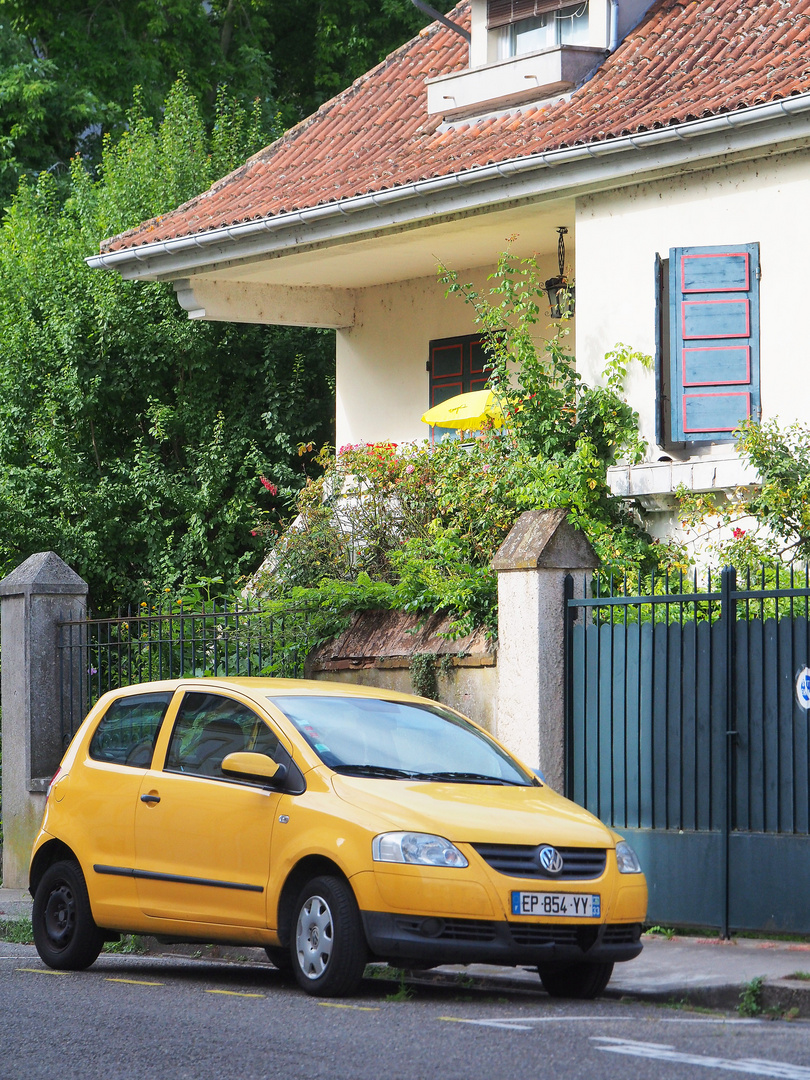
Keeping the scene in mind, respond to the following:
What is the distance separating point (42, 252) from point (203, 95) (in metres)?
9.00

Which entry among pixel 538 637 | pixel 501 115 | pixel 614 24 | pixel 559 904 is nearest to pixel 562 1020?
pixel 559 904

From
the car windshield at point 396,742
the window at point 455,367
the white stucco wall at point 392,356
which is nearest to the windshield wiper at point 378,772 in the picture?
the car windshield at point 396,742

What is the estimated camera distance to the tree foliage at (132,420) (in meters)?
18.4

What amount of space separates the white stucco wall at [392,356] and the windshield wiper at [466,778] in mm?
9493

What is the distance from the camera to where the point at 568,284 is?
15781 millimetres

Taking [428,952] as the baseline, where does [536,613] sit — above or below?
above

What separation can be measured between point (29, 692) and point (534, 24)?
8334mm

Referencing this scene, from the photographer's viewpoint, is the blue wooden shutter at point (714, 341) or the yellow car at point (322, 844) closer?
the yellow car at point (322, 844)

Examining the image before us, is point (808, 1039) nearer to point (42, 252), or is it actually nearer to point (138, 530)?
point (138, 530)

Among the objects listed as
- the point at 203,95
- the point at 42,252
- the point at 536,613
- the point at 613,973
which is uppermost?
the point at 203,95

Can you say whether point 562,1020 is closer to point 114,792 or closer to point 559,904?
point 559,904

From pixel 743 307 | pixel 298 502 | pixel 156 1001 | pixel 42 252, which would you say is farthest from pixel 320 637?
pixel 42 252

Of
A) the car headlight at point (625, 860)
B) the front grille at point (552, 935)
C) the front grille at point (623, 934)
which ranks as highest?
the car headlight at point (625, 860)

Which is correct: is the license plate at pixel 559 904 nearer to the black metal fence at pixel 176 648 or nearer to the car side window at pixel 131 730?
the car side window at pixel 131 730
